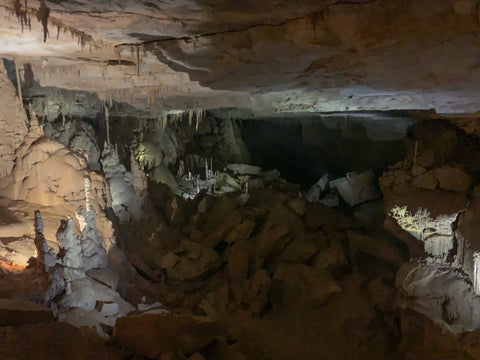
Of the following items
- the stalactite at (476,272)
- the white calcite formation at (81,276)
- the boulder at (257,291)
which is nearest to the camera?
the stalactite at (476,272)

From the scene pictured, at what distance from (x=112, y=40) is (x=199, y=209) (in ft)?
24.1

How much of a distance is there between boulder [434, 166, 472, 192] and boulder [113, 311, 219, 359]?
548cm

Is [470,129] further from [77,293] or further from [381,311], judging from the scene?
[77,293]

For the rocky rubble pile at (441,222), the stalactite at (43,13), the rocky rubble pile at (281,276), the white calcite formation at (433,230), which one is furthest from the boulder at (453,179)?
the stalactite at (43,13)

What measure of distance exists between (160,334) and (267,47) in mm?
3710

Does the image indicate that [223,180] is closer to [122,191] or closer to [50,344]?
[122,191]

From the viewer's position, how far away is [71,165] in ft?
28.0

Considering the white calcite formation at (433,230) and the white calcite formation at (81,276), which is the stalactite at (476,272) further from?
the white calcite formation at (81,276)

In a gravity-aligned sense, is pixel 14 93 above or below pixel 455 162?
above

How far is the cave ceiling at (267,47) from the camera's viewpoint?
3611 mm

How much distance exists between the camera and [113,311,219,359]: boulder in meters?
3.99

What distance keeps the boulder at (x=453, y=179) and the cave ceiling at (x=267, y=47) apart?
3.81ft

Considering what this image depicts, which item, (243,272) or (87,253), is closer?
(87,253)

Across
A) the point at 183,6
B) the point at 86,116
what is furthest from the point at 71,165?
the point at 183,6
